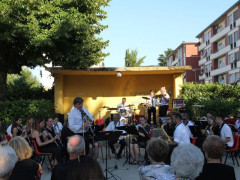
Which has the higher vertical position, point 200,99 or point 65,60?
point 65,60

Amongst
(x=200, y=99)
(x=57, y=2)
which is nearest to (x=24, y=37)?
(x=57, y=2)

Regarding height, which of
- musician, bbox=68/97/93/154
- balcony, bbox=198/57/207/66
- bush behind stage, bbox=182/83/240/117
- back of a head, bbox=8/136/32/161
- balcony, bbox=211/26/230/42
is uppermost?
balcony, bbox=211/26/230/42

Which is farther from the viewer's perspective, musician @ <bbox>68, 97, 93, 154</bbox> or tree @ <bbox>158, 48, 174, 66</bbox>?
tree @ <bbox>158, 48, 174, 66</bbox>

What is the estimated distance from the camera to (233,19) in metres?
43.7

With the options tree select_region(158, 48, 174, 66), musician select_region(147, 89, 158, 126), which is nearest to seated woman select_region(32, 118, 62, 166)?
musician select_region(147, 89, 158, 126)

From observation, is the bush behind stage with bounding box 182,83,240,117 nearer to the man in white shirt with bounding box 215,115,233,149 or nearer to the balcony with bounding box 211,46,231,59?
the man in white shirt with bounding box 215,115,233,149

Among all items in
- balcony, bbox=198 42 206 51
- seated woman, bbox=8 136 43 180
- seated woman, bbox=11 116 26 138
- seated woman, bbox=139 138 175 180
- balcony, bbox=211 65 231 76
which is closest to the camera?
seated woman, bbox=139 138 175 180

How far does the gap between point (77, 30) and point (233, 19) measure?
1439 inches

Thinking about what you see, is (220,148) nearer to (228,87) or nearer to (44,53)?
(44,53)

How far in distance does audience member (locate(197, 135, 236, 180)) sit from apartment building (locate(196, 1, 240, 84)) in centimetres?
3902

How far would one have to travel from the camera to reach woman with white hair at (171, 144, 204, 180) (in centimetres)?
337

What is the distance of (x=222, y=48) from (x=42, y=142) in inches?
1794

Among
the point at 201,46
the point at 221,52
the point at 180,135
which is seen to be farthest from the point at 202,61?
the point at 180,135

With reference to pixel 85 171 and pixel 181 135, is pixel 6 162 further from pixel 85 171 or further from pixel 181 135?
pixel 181 135
